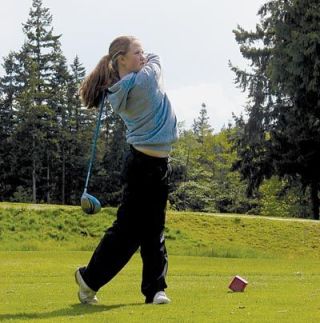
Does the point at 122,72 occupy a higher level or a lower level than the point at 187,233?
higher

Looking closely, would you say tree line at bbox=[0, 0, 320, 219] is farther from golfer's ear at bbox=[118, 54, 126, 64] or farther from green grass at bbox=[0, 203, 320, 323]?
golfer's ear at bbox=[118, 54, 126, 64]

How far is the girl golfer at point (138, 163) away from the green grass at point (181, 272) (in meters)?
0.27

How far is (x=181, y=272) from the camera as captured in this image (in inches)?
461

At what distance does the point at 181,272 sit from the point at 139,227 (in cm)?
598

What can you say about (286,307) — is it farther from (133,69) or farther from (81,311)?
(133,69)

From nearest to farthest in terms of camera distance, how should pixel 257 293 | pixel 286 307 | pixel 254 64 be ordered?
pixel 286 307 < pixel 257 293 < pixel 254 64

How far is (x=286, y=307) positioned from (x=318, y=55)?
24.4 meters

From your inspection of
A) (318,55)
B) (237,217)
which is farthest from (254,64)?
(237,217)

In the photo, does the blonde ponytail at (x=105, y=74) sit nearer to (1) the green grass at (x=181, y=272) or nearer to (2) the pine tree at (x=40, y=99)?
(1) the green grass at (x=181, y=272)

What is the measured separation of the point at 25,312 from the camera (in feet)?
17.3

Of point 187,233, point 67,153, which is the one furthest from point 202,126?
point 187,233

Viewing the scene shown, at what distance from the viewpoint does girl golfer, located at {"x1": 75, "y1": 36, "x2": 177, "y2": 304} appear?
5789 mm

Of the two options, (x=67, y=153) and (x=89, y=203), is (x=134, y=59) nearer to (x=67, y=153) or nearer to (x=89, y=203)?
(x=89, y=203)

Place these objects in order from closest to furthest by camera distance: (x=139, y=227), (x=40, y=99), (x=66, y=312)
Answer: (x=66, y=312) < (x=139, y=227) < (x=40, y=99)
